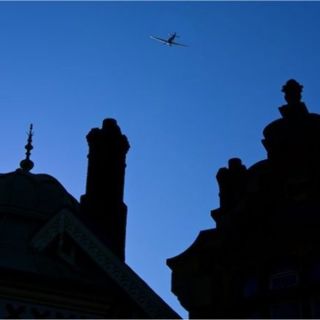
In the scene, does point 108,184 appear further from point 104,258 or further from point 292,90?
point 292,90

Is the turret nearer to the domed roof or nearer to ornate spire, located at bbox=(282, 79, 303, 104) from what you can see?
the domed roof

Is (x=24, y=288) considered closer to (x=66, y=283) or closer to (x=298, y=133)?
(x=66, y=283)

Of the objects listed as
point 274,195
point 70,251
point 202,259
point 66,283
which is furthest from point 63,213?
point 274,195

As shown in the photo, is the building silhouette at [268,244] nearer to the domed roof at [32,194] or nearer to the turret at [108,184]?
the domed roof at [32,194]

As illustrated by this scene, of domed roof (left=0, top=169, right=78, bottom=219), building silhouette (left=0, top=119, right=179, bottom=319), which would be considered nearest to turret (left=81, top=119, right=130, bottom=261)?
building silhouette (left=0, top=119, right=179, bottom=319)

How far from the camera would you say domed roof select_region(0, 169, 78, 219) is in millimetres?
20547

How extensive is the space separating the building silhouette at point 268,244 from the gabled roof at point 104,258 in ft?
1.96

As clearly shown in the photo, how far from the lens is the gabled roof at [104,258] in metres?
18.3

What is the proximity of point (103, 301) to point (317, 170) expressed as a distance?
540 centimetres

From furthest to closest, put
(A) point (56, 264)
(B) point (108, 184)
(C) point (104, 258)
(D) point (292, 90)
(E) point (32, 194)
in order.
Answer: (B) point (108, 184) → (E) point (32, 194) → (D) point (292, 90) → (C) point (104, 258) → (A) point (56, 264)

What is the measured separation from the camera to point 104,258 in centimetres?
1875

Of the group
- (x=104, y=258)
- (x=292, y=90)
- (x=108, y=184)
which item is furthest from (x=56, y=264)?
(x=292, y=90)

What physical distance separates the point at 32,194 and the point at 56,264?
341 centimetres

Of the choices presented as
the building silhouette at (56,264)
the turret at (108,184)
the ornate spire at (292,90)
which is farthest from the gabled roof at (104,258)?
the ornate spire at (292,90)
